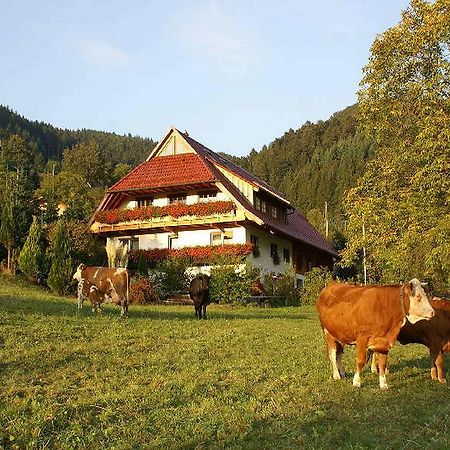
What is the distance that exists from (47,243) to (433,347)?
98.8ft

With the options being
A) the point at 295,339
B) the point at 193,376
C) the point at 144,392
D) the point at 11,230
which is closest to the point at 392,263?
the point at 295,339

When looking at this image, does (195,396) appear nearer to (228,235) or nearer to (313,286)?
(313,286)

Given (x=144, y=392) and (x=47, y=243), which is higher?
(x=47, y=243)

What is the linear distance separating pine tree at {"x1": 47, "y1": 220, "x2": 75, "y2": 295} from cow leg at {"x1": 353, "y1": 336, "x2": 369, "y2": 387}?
25299 mm

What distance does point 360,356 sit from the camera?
10492 millimetres

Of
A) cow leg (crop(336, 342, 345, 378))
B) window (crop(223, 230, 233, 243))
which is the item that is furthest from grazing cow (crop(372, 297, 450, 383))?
window (crop(223, 230, 233, 243))

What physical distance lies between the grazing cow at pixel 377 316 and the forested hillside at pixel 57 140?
139m

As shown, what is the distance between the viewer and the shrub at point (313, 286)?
3684cm

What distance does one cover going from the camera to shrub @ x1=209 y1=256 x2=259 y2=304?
113 ft

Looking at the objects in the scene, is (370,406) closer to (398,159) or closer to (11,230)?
(398,159)

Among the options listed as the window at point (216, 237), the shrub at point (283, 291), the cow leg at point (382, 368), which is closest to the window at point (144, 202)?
the window at point (216, 237)

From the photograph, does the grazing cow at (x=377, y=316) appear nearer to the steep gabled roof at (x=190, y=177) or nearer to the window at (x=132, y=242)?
the steep gabled roof at (x=190, y=177)

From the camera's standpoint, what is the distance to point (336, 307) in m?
11.2

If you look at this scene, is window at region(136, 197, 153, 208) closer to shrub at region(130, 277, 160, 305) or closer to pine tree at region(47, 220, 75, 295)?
pine tree at region(47, 220, 75, 295)
